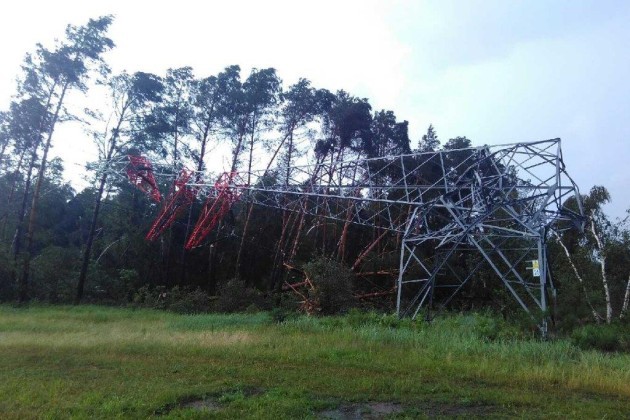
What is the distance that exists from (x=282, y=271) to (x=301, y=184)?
14213 millimetres

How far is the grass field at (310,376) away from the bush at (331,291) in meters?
7.69

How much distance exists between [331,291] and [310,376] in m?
14.2

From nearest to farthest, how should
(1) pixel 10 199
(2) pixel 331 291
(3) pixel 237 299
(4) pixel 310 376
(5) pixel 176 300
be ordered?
(4) pixel 310 376 < (2) pixel 331 291 < (3) pixel 237 299 < (5) pixel 176 300 < (1) pixel 10 199

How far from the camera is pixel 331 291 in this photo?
22.9 metres

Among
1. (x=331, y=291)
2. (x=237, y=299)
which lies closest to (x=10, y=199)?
(x=237, y=299)

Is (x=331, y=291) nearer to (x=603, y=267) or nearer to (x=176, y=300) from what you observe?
(x=176, y=300)

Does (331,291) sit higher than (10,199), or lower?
lower

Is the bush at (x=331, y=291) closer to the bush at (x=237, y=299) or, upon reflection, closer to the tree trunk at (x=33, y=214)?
the bush at (x=237, y=299)

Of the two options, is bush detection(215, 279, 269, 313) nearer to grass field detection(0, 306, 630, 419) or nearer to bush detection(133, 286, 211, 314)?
bush detection(133, 286, 211, 314)

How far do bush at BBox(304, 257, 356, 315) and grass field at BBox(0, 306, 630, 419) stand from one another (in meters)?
7.69

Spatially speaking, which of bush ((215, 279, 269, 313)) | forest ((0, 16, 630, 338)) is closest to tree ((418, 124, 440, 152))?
forest ((0, 16, 630, 338))

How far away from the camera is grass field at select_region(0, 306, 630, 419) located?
22.0ft

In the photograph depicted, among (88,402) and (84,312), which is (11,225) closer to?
(84,312)

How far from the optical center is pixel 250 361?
10305mm
